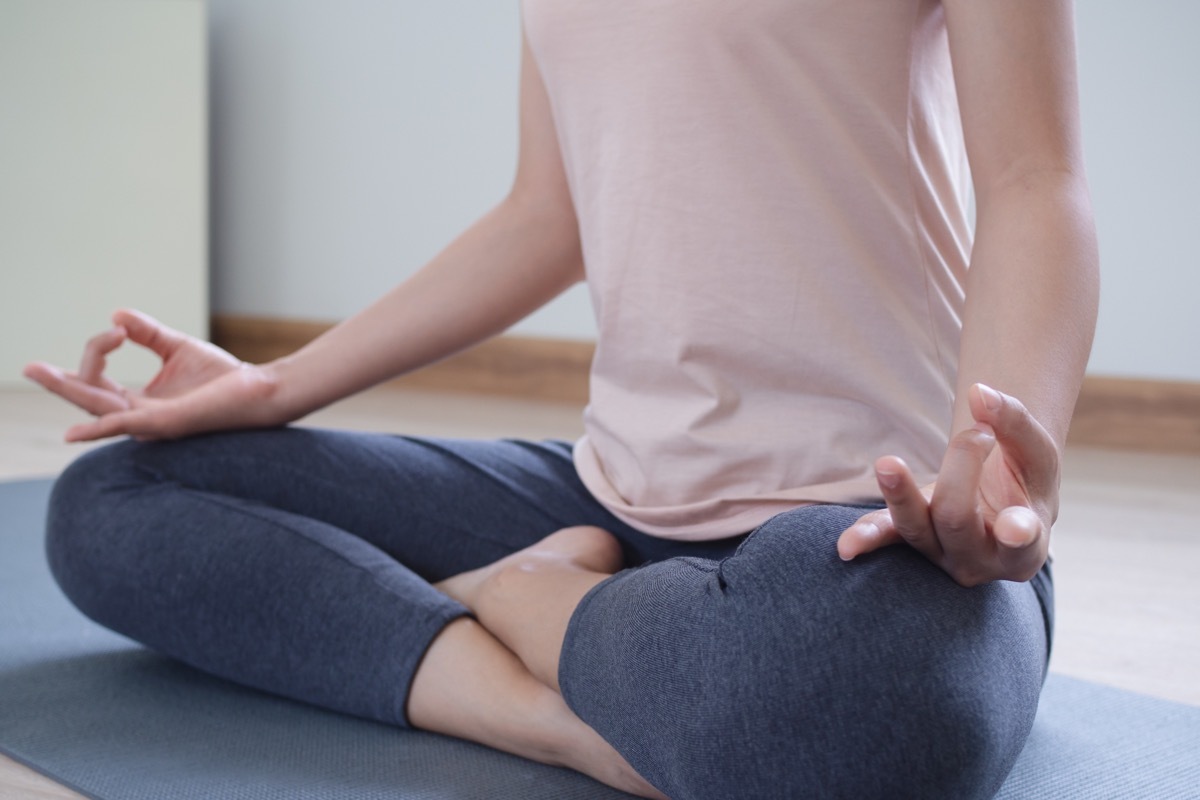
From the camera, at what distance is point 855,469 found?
2.36 feet

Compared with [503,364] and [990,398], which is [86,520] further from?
[503,364]

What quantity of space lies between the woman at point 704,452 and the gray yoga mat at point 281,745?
25mm

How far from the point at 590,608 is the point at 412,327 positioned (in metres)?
0.35

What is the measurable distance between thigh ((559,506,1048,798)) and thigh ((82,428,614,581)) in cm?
27

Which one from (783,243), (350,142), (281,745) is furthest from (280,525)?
(350,142)

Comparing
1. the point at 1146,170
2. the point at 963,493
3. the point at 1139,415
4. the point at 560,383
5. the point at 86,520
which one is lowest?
the point at 560,383

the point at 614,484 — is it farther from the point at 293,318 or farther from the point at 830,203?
the point at 293,318

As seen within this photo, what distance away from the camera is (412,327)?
0.95 m

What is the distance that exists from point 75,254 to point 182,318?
11.3 inches

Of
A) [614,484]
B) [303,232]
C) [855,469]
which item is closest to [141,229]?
[303,232]

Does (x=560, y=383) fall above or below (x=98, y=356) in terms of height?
below

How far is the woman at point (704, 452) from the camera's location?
555mm

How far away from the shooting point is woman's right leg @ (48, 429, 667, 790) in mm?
755

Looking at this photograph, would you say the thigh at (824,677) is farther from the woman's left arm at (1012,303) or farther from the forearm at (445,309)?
the forearm at (445,309)
